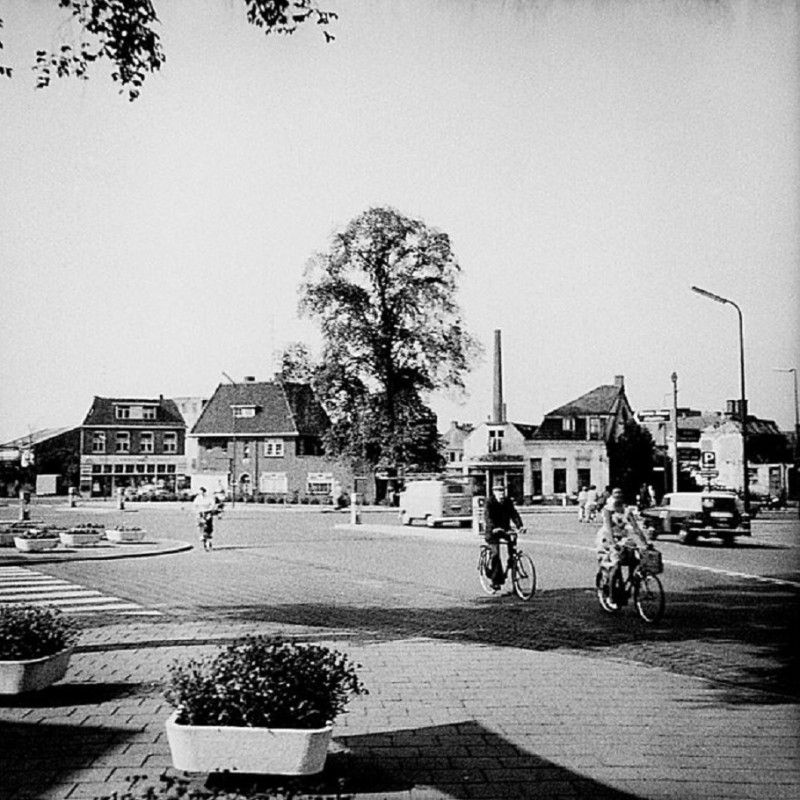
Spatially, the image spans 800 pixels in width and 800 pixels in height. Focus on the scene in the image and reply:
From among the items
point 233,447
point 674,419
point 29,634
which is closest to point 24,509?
point 29,634

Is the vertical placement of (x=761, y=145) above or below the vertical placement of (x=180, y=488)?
above

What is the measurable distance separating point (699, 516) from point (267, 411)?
1.94 m

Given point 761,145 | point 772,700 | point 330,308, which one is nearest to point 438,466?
point 330,308

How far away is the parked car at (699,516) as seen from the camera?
3.80m

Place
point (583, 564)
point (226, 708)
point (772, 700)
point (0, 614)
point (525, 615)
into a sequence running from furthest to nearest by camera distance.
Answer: point (583, 564)
point (525, 615)
point (772, 700)
point (0, 614)
point (226, 708)

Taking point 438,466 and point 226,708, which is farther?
point 438,466

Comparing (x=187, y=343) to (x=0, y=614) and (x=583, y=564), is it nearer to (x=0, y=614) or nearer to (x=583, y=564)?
(x=0, y=614)

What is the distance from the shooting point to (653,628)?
4.61m

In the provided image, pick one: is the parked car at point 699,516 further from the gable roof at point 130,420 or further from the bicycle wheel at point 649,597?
the gable roof at point 130,420

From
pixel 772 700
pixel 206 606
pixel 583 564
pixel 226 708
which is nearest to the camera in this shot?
pixel 226 708

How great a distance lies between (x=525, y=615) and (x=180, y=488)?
5.68 ft

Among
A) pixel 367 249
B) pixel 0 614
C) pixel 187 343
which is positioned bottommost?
pixel 0 614

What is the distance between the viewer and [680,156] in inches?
148

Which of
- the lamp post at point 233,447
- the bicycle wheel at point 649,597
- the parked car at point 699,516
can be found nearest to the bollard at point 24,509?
the lamp post at point 233,447
